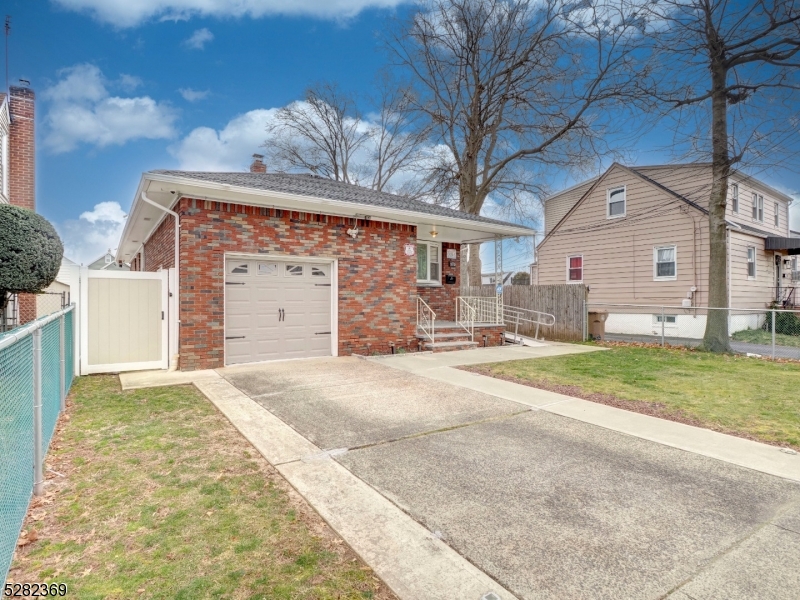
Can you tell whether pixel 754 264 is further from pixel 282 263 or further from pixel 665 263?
pixel 282 263

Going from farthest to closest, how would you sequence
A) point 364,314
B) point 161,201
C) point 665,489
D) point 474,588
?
point 364,314 → point 161,201 → point 665,489 → point 474,588

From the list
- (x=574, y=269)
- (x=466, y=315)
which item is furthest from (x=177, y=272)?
(x=574, y=269)

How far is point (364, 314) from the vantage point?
10117 millimetres

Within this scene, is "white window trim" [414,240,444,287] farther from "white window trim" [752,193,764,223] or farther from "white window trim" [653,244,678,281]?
"white window trim" [752,193,764,223]

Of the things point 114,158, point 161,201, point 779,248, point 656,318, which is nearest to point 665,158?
point 656,318

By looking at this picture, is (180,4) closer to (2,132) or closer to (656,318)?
(2,132)

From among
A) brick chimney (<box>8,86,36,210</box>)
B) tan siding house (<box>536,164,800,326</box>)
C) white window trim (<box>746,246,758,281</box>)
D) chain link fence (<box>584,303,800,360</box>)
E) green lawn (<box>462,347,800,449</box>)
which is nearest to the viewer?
green lawn (<box>462,347,800,449</box>)

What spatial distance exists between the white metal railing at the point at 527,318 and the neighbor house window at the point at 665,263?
202 inches

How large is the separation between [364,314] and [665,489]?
744cm

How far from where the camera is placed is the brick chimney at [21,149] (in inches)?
569

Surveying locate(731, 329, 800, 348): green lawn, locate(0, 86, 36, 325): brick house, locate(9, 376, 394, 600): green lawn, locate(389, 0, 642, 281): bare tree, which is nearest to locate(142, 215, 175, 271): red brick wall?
locate(9, 376, 394, 600): green lawn

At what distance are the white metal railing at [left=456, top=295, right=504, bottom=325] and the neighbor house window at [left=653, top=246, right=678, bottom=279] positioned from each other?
312 inches

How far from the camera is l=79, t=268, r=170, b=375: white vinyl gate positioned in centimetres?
786

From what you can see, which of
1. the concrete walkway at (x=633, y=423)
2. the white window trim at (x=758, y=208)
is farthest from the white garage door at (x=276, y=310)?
the white window trim at (x=758, y=208)
